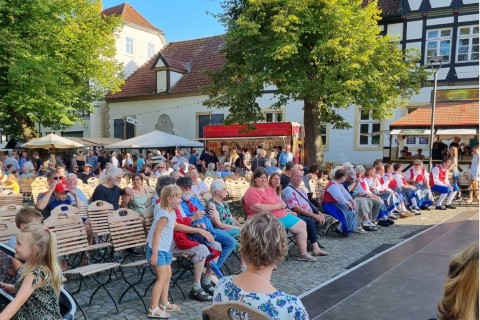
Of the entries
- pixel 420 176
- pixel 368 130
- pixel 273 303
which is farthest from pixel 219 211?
pixel 368 130

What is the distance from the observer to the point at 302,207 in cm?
735

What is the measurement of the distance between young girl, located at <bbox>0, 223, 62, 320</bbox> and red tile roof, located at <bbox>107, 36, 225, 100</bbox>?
84.1 ft

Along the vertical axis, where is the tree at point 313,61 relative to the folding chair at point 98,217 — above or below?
above

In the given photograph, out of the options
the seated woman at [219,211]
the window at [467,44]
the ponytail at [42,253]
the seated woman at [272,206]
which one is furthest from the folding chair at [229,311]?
the window at [467,44]

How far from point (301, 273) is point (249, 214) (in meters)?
1.20

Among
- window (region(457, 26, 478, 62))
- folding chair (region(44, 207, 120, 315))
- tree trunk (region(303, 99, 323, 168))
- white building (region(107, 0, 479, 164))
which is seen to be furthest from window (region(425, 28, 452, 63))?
folding chair (region(44, 207, 120, 315))

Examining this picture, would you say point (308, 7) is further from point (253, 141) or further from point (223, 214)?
point (223, 214)

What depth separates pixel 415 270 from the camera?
5887 millimetres

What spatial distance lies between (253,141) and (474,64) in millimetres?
11586

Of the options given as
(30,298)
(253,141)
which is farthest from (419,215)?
(253,141)

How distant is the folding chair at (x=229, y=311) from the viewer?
196cm

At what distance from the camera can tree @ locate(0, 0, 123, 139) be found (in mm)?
18531

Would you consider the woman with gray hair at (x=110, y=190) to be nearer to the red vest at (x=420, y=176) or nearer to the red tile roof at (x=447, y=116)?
the red vest at (x=420, y=176)

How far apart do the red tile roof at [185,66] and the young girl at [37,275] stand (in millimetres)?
25625
